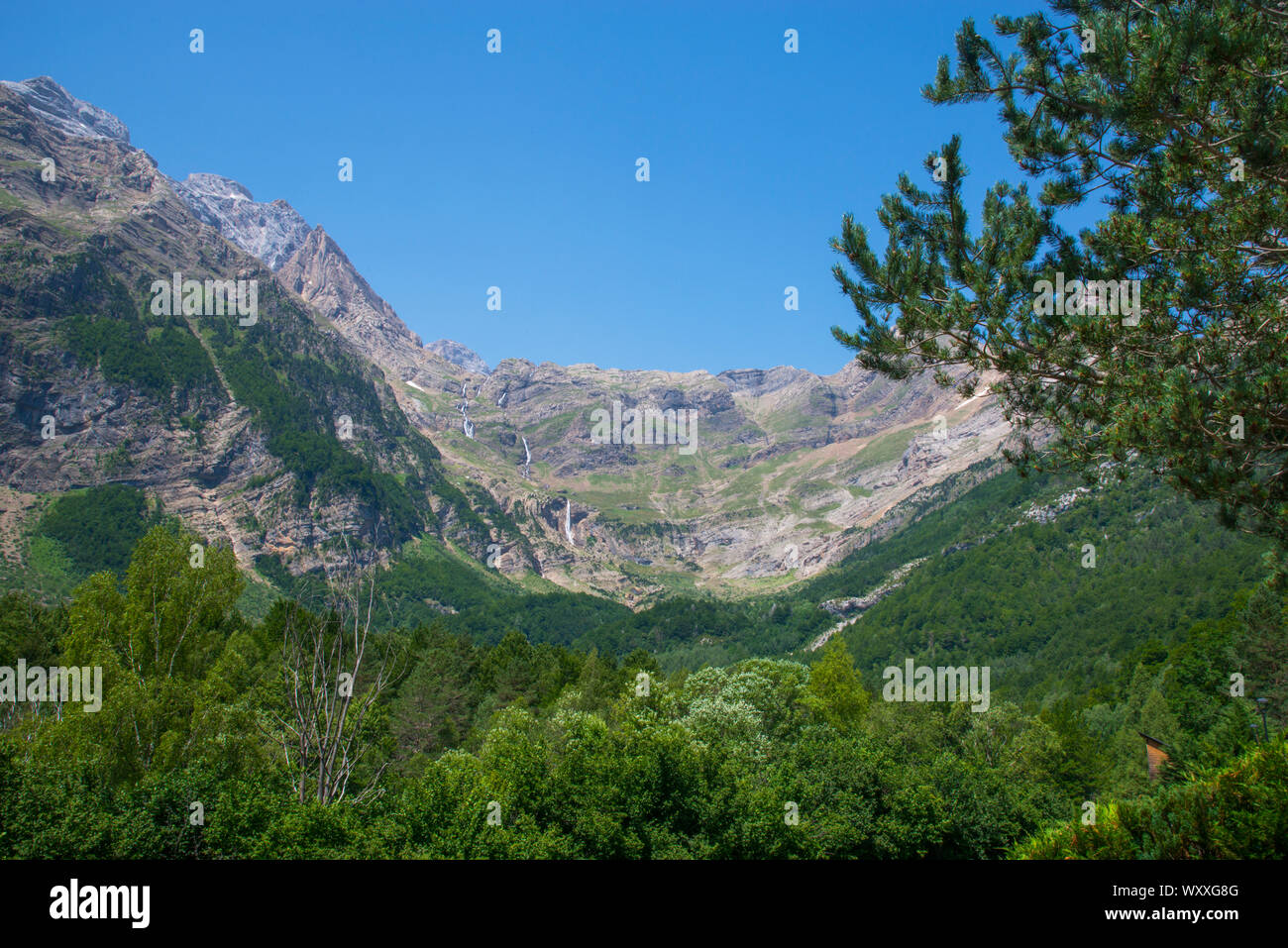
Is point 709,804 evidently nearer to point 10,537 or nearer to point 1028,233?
point 1028,233

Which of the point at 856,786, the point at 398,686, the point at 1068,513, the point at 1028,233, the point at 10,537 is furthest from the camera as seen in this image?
the point at 1068,513

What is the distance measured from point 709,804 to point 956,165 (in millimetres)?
24236

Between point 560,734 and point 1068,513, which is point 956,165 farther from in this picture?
point 1068,513

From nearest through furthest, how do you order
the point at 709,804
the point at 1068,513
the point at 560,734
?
the point at 709,804, the point at 560,734, the point at 1068,513

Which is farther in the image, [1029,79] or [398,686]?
[398,686]

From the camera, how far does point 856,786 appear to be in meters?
33.7

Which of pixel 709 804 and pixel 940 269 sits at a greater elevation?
pixel 940 269
